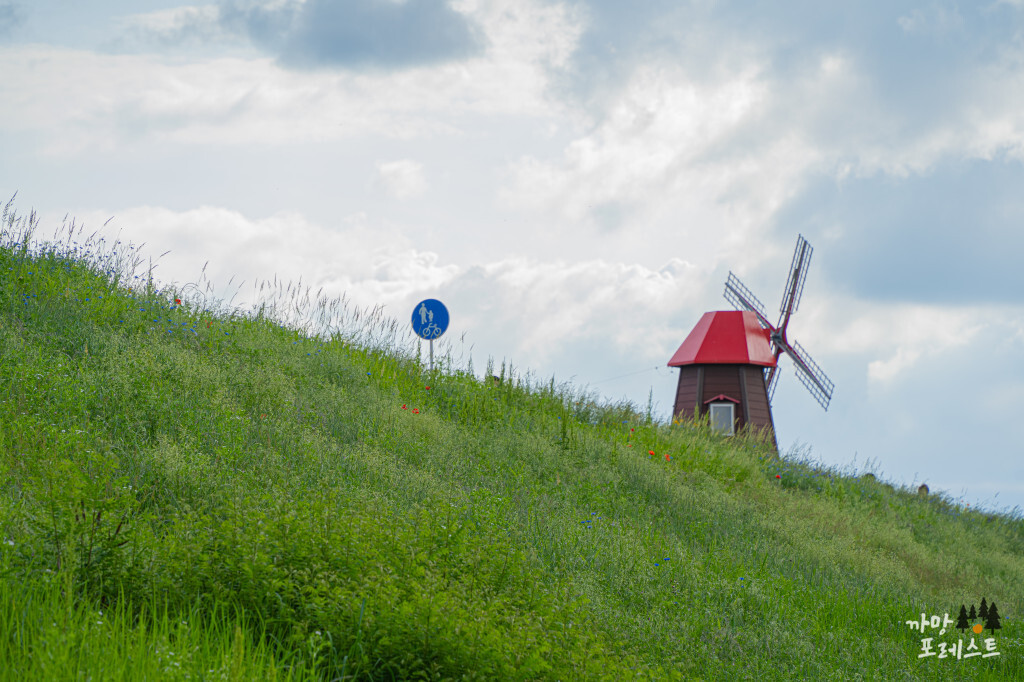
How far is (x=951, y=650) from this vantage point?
8031 mm

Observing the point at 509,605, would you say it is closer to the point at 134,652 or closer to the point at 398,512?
the point at 398,512

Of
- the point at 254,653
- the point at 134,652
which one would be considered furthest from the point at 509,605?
the point at 134,652

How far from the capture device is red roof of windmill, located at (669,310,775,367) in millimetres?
24922

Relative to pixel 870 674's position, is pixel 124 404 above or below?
above

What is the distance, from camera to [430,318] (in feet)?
48.3

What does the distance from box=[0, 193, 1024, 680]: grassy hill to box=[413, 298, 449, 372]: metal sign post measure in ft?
2.11

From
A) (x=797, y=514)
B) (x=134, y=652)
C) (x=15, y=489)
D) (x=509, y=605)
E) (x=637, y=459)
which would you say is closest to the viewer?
(x=134, y=652)

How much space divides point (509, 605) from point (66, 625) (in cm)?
264

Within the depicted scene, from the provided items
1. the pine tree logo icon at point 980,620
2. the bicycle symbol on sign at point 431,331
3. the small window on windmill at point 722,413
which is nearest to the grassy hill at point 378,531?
the pine tree logo icon at point 980,620

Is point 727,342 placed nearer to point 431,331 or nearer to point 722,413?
point 722,413

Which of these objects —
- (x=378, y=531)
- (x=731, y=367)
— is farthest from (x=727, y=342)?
(x=378, y=531)

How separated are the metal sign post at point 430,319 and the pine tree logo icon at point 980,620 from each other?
9.10 m

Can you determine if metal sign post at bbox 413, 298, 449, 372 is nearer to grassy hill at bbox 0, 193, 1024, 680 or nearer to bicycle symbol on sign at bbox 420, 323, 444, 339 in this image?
bicycle symbol on sign at bbox 420, 323, 444, 339

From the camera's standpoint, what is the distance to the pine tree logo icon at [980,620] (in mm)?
8537
